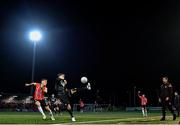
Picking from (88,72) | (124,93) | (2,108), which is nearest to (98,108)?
(2,108)

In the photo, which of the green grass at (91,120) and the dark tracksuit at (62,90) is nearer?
the green grass at (91,120)

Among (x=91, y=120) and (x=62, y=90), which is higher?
(x=62, y=90)

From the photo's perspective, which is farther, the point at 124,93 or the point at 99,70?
the point at 99,70

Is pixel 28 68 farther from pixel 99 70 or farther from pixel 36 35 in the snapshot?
pixel 36 35

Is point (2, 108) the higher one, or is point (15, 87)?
point (15, 87)

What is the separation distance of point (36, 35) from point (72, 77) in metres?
57.4

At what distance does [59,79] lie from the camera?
19.2 metres

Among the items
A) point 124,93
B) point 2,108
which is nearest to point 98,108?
point 2,108

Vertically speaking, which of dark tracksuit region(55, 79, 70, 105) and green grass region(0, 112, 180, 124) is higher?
dark tracksuit region(55, 79, 70, 105)

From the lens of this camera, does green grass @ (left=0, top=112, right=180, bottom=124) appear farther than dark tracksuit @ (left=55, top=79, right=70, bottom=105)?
No

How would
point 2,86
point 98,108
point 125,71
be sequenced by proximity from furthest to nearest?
1. point 125,71
2. point 2,86
3. point 98,108

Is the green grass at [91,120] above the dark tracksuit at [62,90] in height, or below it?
below

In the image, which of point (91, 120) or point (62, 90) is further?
point (91, 120)

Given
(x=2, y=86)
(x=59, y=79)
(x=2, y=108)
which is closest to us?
(x=59, y=79)
